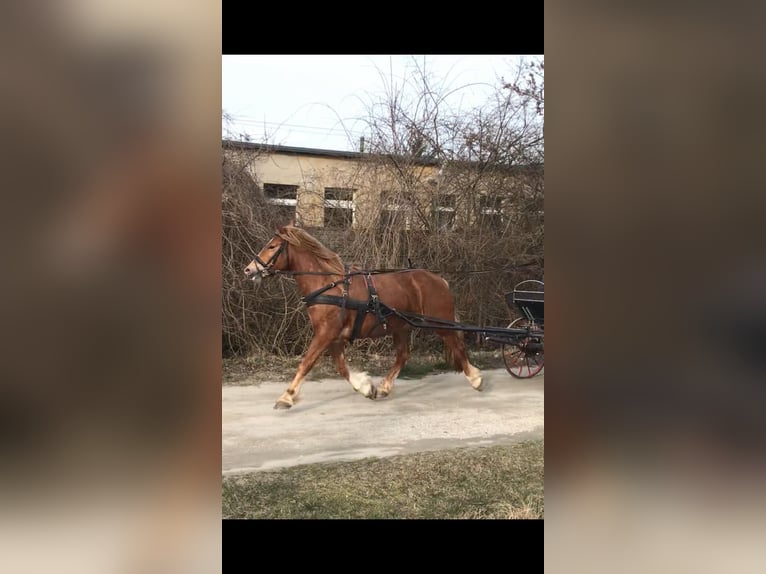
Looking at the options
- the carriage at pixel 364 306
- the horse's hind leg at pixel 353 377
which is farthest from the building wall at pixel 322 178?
the horse's hind leg at pixel 353 377

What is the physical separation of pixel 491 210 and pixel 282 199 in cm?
219

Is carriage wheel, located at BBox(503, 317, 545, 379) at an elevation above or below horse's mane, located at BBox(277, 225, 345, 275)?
below

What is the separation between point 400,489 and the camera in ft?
9.45

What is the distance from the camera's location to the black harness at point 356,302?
3658mm

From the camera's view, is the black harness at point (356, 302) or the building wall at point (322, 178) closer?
the black harness at point (356, 302)

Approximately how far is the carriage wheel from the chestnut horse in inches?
23.9

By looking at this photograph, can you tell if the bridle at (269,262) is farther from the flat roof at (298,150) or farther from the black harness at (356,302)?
the flat roof at (298,150)

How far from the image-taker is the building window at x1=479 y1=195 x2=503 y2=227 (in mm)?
4828

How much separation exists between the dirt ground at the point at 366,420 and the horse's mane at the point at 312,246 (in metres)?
1.17

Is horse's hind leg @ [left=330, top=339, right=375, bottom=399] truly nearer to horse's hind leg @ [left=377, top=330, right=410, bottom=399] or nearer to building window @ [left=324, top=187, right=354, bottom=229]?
horse's hind leg @ [left=377, top=330, right=410, bottom=399]
